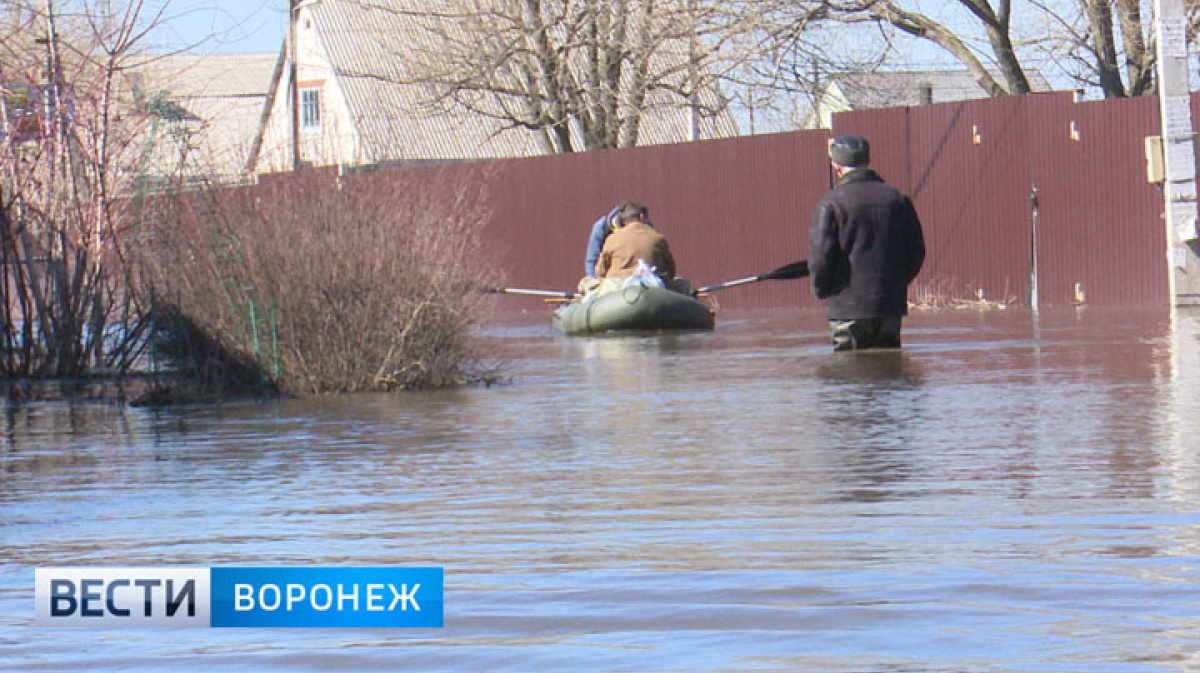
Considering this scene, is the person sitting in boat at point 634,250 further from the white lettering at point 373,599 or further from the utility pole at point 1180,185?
the white lettering at point 373,599

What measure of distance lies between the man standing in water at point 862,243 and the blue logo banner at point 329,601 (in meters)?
11.2

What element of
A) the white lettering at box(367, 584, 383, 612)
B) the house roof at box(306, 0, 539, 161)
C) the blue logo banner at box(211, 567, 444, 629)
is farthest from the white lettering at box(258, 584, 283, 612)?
the house roof at box(306, 0, 539, 161)

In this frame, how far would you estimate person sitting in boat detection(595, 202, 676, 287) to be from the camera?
2281cm

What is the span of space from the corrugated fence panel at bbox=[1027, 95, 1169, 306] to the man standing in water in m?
7.50

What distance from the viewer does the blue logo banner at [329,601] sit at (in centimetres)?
591

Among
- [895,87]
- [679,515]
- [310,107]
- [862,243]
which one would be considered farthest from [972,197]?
[310,107]

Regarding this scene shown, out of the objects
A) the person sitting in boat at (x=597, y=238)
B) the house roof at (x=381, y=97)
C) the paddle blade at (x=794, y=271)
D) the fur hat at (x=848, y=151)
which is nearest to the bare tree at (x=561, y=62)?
the person sitting in boat at (x=597, y=238)

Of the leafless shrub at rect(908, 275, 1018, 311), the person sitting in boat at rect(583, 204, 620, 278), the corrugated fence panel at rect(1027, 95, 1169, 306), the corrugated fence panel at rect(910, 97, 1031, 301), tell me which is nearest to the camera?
the corrugated fence panel at rect(1027, 95, 1169, 306)

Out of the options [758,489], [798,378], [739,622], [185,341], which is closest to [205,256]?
[185,341]

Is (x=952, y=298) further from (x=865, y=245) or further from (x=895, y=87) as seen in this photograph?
(x=895, y=87)

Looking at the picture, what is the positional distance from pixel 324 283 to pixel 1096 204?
12203 mm

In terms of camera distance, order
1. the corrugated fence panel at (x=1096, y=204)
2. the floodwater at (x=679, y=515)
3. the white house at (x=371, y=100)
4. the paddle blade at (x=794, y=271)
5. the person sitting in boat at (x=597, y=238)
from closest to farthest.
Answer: the floodwater at (x=679, y=515) → the paddle blade at (x=794, y=271) → the corrugated fence panel at (x=1096, y=204) → the person sitting in boat at (x=597, y=238) → the white house at (x=371, y=100)

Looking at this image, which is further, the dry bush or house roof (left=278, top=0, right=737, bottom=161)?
house roof (left=278, top=0, right=737, bottom=161)

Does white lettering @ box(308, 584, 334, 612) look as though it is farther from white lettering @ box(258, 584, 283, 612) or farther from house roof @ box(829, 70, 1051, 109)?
house roof @ box(829, 70, 1051, 109)
